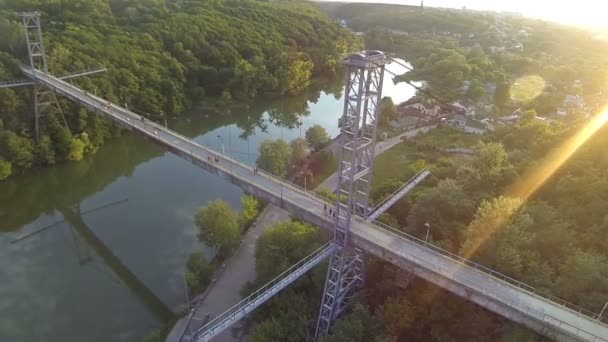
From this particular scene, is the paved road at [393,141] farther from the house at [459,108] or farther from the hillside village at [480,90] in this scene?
the house at [459,108]

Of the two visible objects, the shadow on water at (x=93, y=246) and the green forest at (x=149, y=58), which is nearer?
the shadow on water at (x=93, y=246)

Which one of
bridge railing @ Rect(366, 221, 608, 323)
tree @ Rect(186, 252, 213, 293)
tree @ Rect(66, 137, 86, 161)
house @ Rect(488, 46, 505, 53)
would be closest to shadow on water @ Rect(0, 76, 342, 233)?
tree @ Rect(66, 137, 86, 161)

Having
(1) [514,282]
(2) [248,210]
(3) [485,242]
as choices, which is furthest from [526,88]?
(1) [514,282]

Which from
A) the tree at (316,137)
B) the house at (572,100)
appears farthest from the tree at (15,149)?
the house at (572,100)

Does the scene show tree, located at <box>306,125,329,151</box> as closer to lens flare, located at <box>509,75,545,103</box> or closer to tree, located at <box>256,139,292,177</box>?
tree, located at <box>256,139,292,177</box>

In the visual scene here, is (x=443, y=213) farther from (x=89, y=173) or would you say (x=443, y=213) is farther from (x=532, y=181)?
(x=89, y=173)
